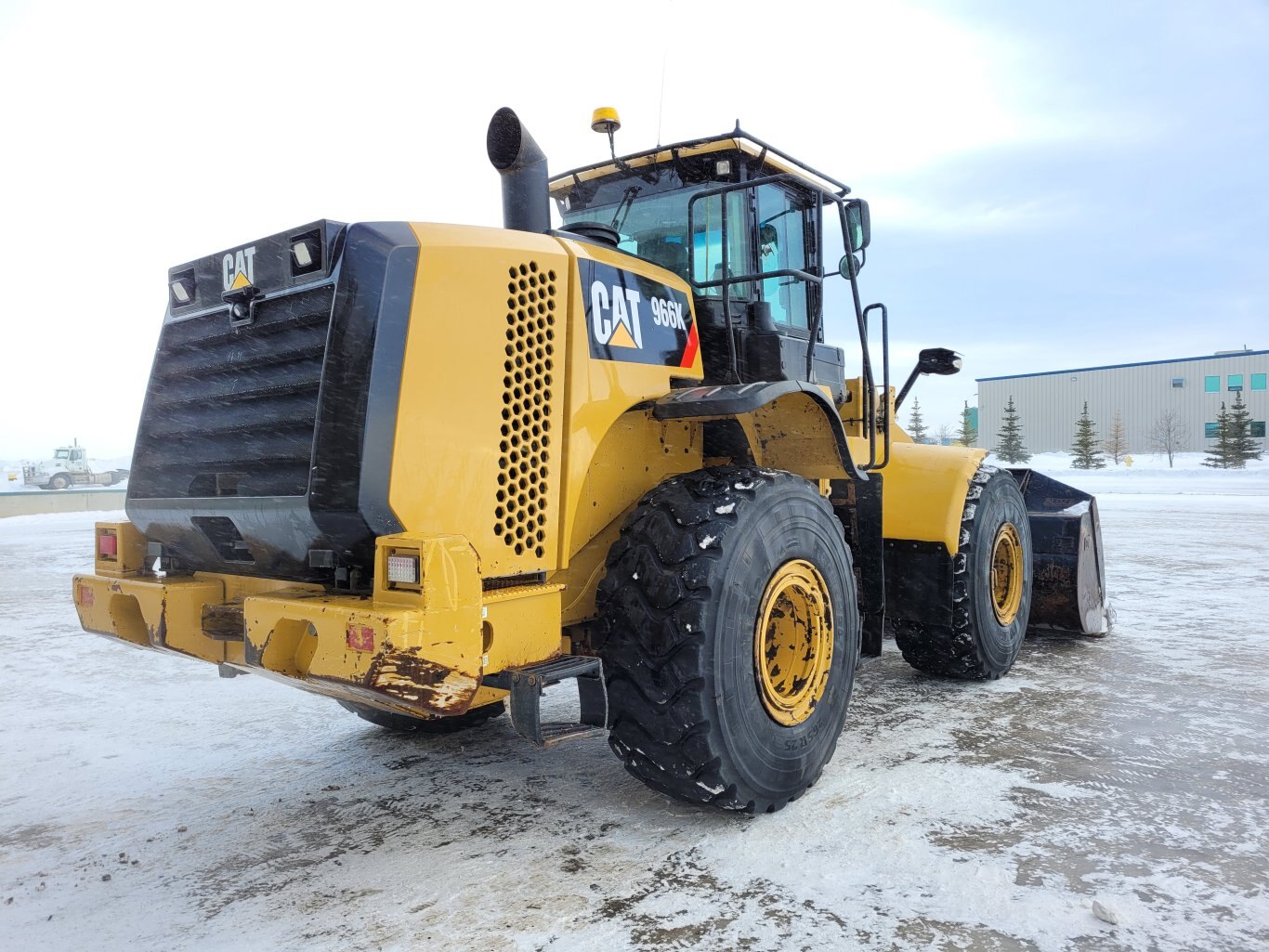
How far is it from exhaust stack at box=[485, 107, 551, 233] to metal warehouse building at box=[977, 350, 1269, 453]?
204ft

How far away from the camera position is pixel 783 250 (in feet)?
15.3

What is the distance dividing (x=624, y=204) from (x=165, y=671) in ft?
14.7

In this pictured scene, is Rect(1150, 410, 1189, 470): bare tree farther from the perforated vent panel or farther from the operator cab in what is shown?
the perforated vent panel

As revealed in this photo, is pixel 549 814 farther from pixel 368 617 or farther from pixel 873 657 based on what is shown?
pixel 873 657

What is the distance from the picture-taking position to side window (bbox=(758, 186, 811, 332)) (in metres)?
4.53

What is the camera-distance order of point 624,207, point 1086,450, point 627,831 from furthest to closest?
point 1086,450 → point 624,207 → point 627,831

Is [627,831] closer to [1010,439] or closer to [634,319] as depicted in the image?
[634,319]

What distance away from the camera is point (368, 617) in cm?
258

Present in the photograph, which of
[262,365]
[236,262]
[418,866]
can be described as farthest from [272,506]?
[418,866]

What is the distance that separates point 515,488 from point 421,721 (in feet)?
6.60

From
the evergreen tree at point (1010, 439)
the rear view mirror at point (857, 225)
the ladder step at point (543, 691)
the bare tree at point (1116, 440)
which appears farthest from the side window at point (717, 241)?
the bare tree at point (1116, 440)

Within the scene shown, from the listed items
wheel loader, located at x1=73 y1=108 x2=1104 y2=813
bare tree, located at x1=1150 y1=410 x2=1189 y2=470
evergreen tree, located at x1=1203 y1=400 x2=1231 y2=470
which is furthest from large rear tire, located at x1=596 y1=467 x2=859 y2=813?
bare tree, located at x1=1150 y1=410 x2=1189 y2=470

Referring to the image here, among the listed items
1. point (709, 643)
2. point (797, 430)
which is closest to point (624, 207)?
point (797, 430)

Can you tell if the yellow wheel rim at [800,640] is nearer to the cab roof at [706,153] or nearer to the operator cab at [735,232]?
the operator cab at [735,232]
